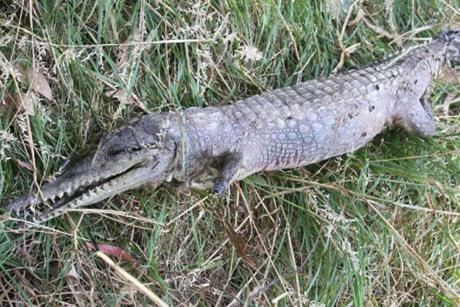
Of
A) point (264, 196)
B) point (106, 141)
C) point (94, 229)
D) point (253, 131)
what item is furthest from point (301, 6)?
point (94, 229)

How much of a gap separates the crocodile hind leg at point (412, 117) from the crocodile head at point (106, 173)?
120cm

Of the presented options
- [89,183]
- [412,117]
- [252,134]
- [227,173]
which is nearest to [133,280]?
[89,183]

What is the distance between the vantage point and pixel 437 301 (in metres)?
3.21

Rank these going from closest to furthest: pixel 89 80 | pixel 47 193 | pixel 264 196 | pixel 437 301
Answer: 1. pixel 47 193
2. pixel 89 80
3. pixel 264 196
4. pixel 437 301

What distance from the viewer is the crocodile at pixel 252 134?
8.57 ft

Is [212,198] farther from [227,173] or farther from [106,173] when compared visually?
[106,173]

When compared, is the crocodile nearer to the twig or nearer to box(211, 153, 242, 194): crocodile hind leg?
box(211, 153, 242, 194): crocodile hind leg

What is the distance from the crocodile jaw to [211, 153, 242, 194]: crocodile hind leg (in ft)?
0.82

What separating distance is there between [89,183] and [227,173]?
58cm

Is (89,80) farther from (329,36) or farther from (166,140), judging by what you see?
(329,36)

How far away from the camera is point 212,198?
2.88m

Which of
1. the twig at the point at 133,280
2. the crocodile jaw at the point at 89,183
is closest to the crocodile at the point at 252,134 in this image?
the crocodile jaw at the point at 89,183

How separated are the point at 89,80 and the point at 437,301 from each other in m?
2.00

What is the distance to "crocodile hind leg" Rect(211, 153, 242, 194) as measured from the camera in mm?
2691
